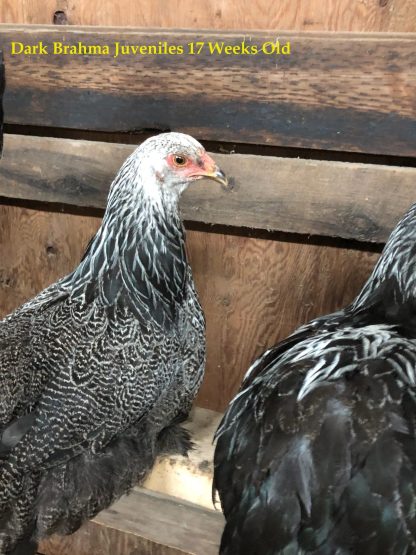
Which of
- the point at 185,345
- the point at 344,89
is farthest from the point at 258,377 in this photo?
the point at 344,89

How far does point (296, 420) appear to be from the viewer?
0.67 metres

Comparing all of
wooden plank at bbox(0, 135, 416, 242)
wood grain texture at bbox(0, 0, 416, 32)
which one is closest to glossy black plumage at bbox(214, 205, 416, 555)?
wooden plank at bbox(0, 135, 416, 242)

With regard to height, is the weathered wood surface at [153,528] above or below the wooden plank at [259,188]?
below

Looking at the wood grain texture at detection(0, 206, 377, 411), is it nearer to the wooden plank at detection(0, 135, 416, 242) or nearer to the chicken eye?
the wooden plank at detection(0, 135, 416, 242)

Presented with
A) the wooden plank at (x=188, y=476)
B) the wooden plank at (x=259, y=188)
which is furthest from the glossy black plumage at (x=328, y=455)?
the wooden plank at (x=259, y=188)

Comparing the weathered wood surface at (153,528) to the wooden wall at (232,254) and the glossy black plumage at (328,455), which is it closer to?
the wooden wall at (232,254)

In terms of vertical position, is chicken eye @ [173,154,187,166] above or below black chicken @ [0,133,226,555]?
above

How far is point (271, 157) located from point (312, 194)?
0.12 metres

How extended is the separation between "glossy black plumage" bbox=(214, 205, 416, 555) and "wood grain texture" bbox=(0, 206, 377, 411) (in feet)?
1.48

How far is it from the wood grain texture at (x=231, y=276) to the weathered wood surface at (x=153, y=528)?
13.0 inches

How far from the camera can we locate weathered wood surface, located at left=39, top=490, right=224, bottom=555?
4.86 feet

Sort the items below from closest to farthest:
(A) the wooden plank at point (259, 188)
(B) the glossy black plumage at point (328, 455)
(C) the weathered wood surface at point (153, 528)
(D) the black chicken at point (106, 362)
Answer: (B) the glossy black plumage at point (328, 455) < (D) the black chicken at point (106, 362) < (A) the wooden plank at point (259, 188) < (C) the weathered wood surface at point (153, 528)

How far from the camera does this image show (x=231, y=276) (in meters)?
1.32

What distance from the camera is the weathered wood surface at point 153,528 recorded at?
148cm
